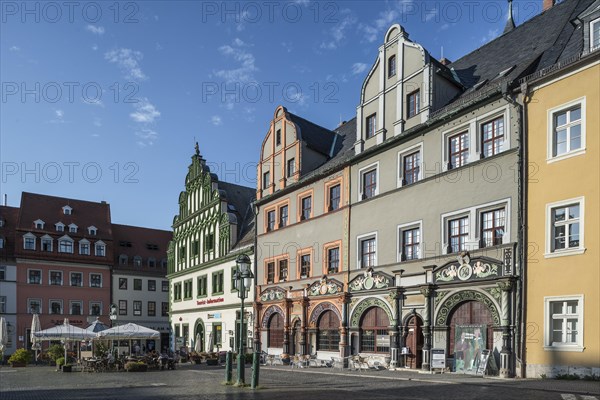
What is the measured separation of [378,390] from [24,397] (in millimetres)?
10800

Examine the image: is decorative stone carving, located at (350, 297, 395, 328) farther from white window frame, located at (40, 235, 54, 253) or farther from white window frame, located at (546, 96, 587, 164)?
white window frame, located at (40, 235, 54, 253)

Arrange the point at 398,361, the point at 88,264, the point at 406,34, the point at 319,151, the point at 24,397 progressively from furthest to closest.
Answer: the point at 88,264
the point at 319,151
the point at 406,34
the point at 398,361
the point at 24,397

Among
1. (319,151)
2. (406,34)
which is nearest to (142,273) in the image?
(319,151)

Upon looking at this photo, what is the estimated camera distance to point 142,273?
66938 mm

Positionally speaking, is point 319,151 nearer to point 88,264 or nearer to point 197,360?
point 197,360

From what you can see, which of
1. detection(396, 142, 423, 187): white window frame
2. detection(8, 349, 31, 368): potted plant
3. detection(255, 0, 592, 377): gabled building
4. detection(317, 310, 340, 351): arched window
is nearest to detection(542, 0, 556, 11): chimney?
detection(255, 0, 592, 377): gabled building

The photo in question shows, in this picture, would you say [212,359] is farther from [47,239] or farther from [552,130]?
[47,239]

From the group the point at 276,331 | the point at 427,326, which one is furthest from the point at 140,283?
the point at 427,326

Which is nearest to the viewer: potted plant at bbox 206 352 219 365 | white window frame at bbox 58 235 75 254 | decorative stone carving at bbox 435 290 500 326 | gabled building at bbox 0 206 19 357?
decorative stone carving at bbox 435 290 500 326

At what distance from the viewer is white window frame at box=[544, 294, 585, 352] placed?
19766 mm

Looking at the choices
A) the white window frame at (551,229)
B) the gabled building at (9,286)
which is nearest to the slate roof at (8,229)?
the gabled building at (9,286)

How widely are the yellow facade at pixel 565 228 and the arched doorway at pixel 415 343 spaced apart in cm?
589

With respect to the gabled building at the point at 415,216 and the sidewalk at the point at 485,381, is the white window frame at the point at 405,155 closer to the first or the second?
the gabled building at the point at 415,216

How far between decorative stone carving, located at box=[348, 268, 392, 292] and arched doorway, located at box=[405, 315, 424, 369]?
7.42 ft
